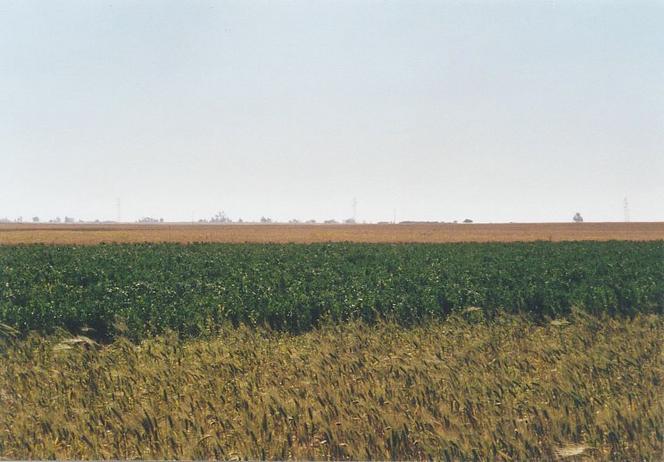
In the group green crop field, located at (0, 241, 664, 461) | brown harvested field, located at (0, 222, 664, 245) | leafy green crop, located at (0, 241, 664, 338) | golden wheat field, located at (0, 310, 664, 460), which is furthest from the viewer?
brown harvested field, located at (0, 222, 664, 245)

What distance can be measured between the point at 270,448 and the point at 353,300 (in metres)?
7.11

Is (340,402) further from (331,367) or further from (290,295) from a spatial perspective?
(290,295)

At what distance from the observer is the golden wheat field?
4773 mm

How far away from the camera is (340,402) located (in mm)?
5590

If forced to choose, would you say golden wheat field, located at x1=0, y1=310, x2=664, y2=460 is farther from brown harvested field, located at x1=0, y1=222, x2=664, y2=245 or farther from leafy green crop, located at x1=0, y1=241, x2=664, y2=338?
brown harvested field, located at x1=0, y1=222, x2=664, y2=245

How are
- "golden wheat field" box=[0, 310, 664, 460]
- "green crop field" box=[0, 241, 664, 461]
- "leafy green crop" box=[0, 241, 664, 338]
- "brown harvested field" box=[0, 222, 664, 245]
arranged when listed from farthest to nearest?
"brown harvested field" box=[0, 222, 664, 245] < "leafy green crop" box=[0, 241, 664, 338] < "green crop field" box=[0, 241, 664, 461] < "golden wheat field" box=[0, 310, 664, 460]

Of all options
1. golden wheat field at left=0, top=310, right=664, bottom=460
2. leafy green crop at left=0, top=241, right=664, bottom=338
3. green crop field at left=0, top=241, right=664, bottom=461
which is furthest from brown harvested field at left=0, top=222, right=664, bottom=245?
golden wheat field at left=0, top=310, right=664, bottom=460

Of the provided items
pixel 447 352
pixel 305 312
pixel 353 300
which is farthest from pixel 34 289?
pixel 447 352

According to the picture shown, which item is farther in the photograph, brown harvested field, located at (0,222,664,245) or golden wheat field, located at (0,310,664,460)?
brown harvested field, located at (0,222,664,245)

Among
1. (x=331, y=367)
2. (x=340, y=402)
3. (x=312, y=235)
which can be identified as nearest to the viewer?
(x=340, y=402)

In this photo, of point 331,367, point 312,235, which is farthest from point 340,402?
point 312,235

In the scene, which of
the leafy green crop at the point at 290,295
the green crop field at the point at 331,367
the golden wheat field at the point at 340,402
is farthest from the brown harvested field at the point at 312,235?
the golden wheat field at the point at 340,402

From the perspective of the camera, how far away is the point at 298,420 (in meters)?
5.29

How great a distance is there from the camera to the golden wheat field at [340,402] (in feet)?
15.7
